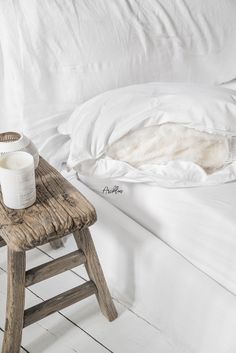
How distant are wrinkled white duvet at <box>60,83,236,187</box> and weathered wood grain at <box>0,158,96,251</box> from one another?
5.6 inches

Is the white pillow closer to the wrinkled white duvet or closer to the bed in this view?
the bed

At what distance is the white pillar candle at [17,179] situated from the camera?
0.97m

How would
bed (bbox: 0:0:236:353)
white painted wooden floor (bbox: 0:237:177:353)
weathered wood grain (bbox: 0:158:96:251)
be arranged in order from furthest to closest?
white painted wooden floor (bbox: 0:237:177:353)
bed (bbox: 0:0:236:353)
weathered wood grain (bbox: 0:158:96:251)

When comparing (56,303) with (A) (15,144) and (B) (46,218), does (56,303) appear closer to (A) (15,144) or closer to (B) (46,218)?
(B) (46,218)

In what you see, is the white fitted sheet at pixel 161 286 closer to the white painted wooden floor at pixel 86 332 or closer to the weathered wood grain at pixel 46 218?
the white painted wooden floor at pixel 86 332

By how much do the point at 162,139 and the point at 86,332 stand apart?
1.83 feet

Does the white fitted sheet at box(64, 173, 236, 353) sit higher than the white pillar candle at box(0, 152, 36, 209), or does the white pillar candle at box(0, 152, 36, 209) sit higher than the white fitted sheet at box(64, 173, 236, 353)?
the white pillar candle at box(0, 152, 36, 209)

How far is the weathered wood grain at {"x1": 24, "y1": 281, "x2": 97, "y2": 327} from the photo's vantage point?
1129 mm

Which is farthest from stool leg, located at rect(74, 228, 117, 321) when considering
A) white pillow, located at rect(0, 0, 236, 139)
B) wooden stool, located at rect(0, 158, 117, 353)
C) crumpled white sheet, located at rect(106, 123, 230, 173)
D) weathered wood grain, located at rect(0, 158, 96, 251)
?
white pillow, located at rect(0, 0, 236, 139)

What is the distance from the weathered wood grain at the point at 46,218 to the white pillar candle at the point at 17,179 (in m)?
0.02

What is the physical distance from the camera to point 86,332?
1.26 meters

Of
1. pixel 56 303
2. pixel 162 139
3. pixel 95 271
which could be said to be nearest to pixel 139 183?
pixel 162 139

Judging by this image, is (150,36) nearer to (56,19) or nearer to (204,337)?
(56,19)

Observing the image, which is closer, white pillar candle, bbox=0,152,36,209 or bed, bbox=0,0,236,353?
white pillar candle, bbox=0,152,36,209
